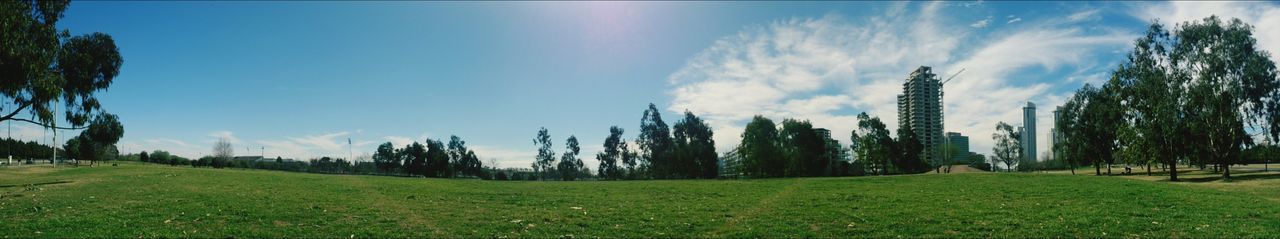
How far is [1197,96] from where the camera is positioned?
162 ft

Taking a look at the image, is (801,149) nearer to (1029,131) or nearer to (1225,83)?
(1225,83)

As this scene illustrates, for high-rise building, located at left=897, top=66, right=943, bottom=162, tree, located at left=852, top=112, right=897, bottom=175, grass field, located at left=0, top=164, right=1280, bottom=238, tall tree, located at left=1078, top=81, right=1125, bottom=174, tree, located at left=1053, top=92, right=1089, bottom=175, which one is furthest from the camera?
high-rise building, located at left=897, top=66, right=943, bottom=162

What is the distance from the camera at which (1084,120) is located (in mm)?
69062

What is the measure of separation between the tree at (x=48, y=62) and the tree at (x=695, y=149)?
72256 millimetres

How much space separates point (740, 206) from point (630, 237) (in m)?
8.57

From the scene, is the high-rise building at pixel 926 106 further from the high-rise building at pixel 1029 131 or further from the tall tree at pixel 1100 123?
the tall tree at pixel 1100 123

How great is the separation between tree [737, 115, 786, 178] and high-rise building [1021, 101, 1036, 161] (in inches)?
4200

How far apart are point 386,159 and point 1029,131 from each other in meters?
171

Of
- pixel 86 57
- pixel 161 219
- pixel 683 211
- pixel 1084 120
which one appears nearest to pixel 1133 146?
pixel 1084 120

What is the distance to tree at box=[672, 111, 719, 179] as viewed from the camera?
3912 inches

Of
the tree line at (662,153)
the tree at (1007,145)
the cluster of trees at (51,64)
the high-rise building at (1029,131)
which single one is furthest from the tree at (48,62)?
the high-rise building at (1029,131)

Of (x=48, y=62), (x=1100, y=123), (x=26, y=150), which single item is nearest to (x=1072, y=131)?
(x=1100, y=123)

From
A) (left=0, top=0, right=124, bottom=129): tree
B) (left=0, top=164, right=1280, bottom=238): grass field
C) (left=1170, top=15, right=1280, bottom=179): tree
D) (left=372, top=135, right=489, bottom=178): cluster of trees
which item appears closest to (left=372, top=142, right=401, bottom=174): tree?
(left=372, top=135, right=489, bottom=178): cluster of trees

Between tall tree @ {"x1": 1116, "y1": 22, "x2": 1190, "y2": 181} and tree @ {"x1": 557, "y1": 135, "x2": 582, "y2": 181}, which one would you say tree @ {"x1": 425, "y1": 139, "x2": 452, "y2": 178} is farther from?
tall tree @ {"x1": 1116, "y1": 22, "x2": 1190, "y2": 181}
